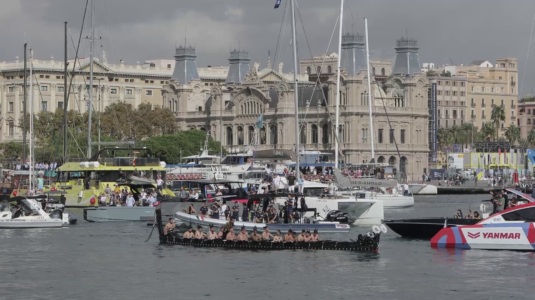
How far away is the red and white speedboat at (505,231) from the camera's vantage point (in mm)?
54756

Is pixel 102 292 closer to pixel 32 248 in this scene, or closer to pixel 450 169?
pixel 32 248

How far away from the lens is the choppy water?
155 ft

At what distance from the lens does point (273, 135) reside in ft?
580

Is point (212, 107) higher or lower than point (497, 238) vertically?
higher

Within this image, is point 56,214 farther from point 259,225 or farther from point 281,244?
point 281,244

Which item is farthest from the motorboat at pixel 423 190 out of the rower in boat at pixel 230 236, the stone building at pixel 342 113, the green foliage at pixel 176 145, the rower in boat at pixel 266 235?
the rower in boat at pixel 266 235

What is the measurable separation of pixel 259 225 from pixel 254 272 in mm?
8516

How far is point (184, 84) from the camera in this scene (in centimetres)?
18875

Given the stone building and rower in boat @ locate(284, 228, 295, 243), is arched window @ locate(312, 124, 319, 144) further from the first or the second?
rower in boat @ locate(284, 228, 295, 243)

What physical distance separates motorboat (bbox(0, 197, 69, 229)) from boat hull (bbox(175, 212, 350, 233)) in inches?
453

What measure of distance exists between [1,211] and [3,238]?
22.7 ft

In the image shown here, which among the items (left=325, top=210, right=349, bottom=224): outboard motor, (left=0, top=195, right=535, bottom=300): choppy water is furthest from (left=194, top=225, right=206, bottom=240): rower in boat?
(left=325, top=210, right=349, bottom=224): outboard motor

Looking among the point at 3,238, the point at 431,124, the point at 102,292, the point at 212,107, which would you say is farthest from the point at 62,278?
the point at 431,124

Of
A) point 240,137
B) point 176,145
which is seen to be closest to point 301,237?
point 176,145
